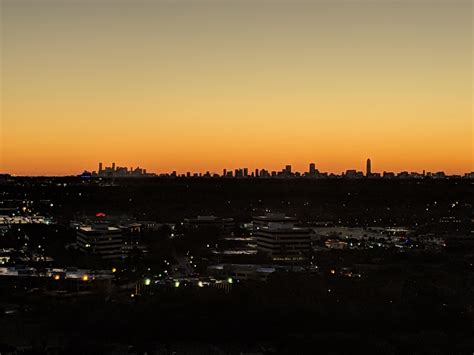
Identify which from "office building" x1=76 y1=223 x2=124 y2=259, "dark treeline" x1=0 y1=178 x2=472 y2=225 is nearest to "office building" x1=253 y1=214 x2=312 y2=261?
"office building" x1=76 y1=223 x2=124 y2=259

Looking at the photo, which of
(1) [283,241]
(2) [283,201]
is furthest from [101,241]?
(2) [283,201]

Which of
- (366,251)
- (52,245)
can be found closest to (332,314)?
(366,251)

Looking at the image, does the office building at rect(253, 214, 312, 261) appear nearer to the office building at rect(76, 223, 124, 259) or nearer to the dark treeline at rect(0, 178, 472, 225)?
the office building at rect(76, 223, 124, 259)

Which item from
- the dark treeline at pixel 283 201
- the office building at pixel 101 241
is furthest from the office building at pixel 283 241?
the dark treeline at pixel 283 201

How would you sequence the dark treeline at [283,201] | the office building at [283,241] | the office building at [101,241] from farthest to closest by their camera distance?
1. the dark treeline at [283,201]
2. the office building at [283,241]
3. the office building at [101,241]

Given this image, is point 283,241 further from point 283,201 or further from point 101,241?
point 283,201

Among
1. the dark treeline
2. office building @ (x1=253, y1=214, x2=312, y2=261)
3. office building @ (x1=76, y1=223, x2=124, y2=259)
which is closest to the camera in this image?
office building @ (x1=76, y1=223, x2=124, y2=259)

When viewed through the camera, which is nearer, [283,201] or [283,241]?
[283,241]

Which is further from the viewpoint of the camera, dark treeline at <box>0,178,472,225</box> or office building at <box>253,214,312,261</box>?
dark treeline at <box>0,178,472,225</box>

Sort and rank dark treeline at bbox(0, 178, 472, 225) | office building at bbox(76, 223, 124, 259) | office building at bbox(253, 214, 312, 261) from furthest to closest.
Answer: dark treeline at bbox(0, 178, 472, 225)
office building at bbox(253, 214, 312, 261)
office building at bbox(76, 223, 124, 259)

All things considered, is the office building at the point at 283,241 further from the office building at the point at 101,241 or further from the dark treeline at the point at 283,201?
the dark treeline at the point at 283,201

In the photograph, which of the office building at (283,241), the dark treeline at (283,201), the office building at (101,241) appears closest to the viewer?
the office building at (101,241)
